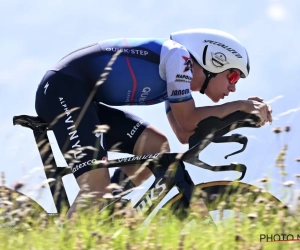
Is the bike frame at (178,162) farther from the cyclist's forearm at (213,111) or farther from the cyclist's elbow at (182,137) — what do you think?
the cyclist's elbow at (182,137)

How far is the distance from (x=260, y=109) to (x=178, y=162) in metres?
0.78

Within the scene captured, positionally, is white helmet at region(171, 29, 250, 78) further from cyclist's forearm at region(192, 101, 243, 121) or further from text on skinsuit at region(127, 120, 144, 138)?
text on skinsuit at region(127, 120, 144, 138)

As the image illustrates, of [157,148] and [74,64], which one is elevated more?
[74,64]

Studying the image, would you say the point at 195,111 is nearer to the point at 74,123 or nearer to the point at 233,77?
the point at 233,77

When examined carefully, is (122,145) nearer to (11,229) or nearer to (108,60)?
(108,60)

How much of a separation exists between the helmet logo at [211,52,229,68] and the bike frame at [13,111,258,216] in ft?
1.78

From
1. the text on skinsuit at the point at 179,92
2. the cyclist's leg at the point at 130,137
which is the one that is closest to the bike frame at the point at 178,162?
the text on skinsuit at the point at 179,92

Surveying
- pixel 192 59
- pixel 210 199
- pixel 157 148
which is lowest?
pixel 210 199

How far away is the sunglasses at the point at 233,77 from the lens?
19.5ft

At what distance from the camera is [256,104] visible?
217 inches

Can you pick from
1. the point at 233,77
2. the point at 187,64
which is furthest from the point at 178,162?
the point at 233,77

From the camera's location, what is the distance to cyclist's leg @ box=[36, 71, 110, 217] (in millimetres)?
5406

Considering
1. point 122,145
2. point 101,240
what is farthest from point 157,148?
point 101,240

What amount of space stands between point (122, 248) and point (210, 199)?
1915 mm
